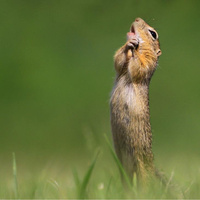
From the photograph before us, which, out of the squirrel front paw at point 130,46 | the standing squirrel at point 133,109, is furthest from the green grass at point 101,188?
the squirrel front paw at point 130,46

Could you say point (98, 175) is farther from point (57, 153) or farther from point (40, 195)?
point (57, 153)

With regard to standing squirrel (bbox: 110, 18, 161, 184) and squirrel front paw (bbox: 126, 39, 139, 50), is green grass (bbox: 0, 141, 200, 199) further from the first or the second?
squirrel front paw (bbox: 126, 39, 139, 50)

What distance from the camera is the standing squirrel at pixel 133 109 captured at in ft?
10.3

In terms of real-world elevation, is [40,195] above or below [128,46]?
below

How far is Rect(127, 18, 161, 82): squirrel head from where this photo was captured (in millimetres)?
3453

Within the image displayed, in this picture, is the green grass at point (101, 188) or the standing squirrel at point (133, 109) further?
the standing squirrel at point (133, 109)

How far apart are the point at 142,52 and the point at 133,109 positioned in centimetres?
56

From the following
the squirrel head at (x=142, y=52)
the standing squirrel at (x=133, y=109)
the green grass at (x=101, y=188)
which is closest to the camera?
the green grass at (x=101, y=188)

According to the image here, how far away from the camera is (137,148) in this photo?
3.16m

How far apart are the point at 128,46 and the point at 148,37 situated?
0.98ft

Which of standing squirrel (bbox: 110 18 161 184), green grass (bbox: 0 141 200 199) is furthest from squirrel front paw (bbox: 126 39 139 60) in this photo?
green grass (bbox: 0 141 200 199)

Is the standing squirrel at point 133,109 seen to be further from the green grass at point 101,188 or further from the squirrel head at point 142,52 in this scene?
the green grass at point 101,188

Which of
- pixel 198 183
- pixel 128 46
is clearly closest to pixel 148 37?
pixel 128 46

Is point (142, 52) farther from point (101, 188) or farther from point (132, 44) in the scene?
point (101, 188)
